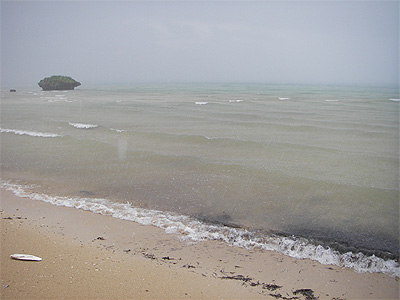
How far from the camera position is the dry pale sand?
3.17 m

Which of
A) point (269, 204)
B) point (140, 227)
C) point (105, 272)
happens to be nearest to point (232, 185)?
point (269, 204)

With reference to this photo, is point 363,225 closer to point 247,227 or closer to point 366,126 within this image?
point 247,227

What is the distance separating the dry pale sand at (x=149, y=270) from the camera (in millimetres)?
3172

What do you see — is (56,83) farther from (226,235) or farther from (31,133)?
(226,235)

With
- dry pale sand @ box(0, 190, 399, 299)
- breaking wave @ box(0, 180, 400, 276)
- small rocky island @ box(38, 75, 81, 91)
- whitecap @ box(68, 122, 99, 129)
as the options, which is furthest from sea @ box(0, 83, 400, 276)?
small rocky island @ box(38, 75, 81, 91)

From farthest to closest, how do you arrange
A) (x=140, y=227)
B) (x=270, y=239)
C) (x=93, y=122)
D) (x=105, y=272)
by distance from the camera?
(x=93, y=122)
(x=140, y=227)
(x=270, y=239)
(x=105, y=272)

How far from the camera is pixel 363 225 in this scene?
5.24 meters

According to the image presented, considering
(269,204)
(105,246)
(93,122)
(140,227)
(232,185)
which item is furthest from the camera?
(93,122)

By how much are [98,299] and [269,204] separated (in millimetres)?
3884

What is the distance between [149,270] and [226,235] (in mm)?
1562

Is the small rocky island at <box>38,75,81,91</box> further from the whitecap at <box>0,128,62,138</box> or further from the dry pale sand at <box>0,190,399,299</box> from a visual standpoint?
the dry pale sand at <box>0,190,399,299</box>

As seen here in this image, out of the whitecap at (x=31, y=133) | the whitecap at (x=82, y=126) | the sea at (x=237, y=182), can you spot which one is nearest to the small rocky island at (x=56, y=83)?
the whitecap at (x=82, y=126)

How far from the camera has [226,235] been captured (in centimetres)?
482

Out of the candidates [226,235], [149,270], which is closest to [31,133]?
[226,235]
